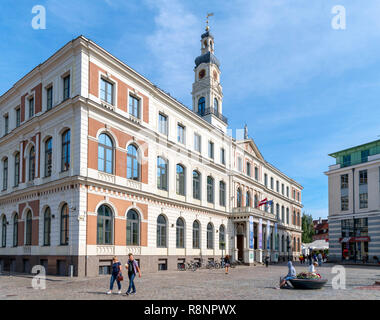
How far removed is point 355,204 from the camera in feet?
177

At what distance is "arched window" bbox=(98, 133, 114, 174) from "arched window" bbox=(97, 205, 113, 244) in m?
2.87

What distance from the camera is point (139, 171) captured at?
31578 mm

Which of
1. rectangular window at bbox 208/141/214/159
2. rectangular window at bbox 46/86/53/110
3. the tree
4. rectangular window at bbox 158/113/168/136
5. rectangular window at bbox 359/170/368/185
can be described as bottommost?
the tree

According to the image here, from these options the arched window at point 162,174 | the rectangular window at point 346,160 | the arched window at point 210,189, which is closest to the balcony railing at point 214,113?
the arched window at point 210,189

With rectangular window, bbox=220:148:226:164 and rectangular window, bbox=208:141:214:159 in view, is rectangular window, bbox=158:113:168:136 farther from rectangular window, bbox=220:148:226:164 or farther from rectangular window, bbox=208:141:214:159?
rectangular window, bbox=220:148:226:164

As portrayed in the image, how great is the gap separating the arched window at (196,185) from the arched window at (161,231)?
6.60 metres

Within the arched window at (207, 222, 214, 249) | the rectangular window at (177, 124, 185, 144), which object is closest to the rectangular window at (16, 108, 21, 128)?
the rectangular window at (177, 124, 185, 144)

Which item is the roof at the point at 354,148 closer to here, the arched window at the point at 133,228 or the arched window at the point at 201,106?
the arched window at the point at 201,106

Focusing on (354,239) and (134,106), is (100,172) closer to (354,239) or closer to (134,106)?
(134,106)

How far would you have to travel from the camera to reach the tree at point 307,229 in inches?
3710

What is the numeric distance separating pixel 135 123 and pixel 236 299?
19090mm

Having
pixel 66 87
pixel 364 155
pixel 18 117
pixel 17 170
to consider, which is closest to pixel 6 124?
pixel 18 117

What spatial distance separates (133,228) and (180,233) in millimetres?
7740

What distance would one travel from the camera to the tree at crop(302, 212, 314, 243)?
94225 mm
